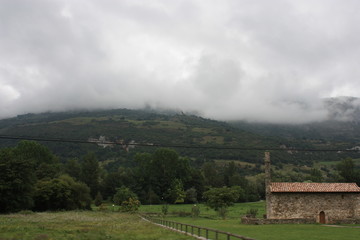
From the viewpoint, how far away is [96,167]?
93.6 m

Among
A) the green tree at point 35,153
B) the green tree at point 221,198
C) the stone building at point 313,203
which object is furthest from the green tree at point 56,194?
the stone building at point 313,203

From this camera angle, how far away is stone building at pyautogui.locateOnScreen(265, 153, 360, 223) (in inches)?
1596

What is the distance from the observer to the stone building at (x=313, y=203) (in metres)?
40.5

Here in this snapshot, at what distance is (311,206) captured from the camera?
134 ft

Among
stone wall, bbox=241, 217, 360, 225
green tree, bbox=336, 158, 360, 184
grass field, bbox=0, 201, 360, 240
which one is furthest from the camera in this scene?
green tree, bbox=336, 158, 360, 184

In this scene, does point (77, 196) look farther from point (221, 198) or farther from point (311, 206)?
Answer: point (311, 206)

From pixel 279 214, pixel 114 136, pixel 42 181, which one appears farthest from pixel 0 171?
pixel 114 136

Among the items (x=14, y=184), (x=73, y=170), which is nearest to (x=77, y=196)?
(x=14, y=184)

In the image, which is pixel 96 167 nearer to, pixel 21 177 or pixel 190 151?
pixel 21 177

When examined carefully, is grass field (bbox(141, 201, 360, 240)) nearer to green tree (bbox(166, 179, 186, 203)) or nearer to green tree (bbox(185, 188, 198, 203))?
green tree (bbox(166, 179, 186, 203))

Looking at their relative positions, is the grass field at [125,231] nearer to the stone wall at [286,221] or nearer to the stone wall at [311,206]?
the stone wall at [286,221]

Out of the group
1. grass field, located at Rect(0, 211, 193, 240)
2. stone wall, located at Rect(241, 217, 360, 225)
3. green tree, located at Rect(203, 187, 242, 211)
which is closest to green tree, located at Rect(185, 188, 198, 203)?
green tree, located at Rect(203, 187, 242, 211)

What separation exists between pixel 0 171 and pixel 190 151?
14737cm

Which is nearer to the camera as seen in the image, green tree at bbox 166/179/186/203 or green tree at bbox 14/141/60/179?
green tree at bbox 14/141/60/179
